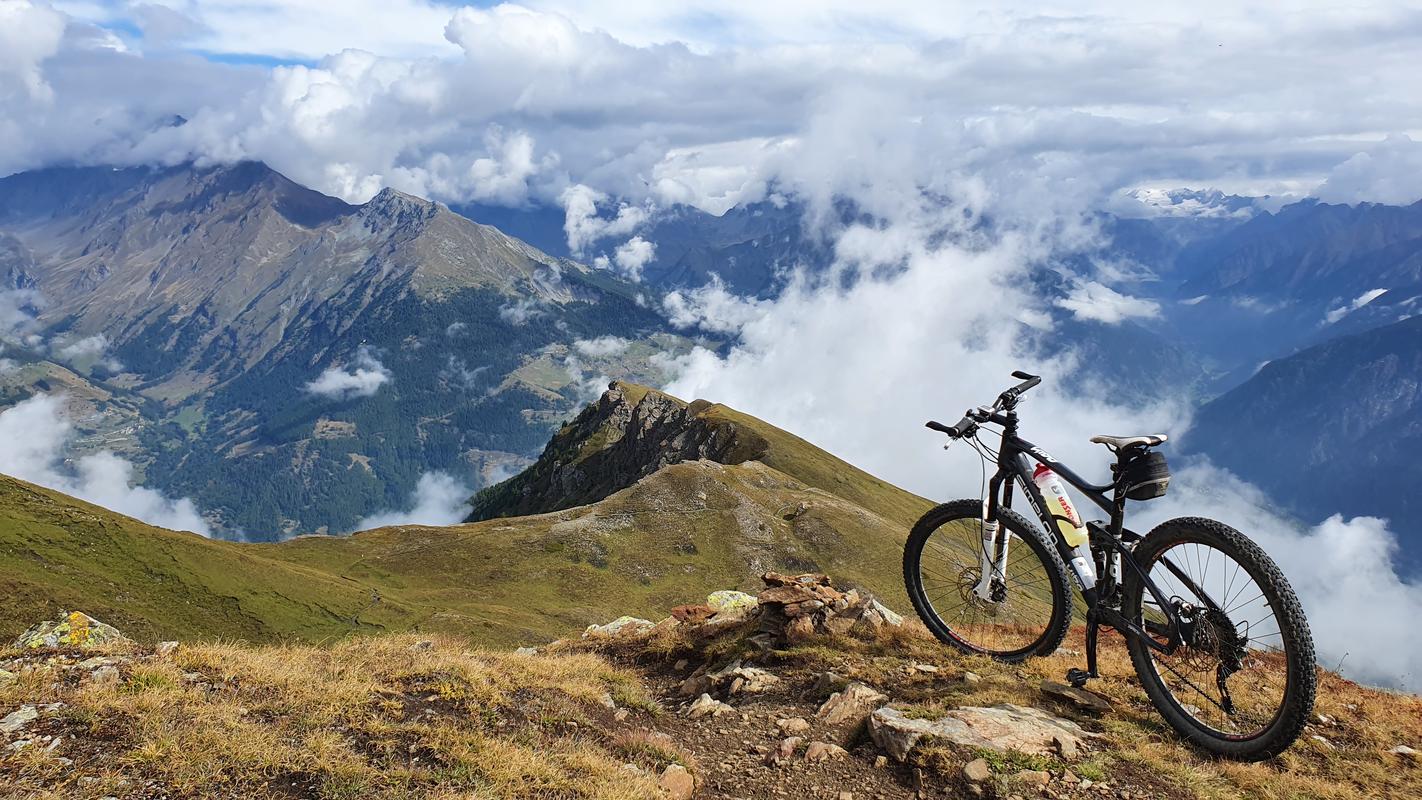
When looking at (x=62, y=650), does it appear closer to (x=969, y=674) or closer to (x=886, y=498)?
(x=969, y=674)

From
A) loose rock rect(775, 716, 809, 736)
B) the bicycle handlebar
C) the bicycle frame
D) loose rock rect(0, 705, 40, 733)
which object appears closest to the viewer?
loose rock rect(0, 705, 40, 733)

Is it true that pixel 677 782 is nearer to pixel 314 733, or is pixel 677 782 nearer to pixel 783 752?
pixel 783 752

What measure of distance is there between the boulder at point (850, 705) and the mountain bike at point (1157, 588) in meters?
2.29

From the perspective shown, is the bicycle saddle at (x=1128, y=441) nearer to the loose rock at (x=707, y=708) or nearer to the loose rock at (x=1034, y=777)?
the loose rock at (x=1034, y=777)

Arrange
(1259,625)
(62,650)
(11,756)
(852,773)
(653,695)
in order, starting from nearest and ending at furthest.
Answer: (11,756), (1259,625), (852,773), (62,650), (653,695)

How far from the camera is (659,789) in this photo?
907 cm

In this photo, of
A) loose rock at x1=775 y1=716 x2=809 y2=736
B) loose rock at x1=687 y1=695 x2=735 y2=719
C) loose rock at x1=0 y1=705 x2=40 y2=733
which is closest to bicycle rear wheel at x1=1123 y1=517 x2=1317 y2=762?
loose rock at x1=775 y1=716 x2=809 y2=736

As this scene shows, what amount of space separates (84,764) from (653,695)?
30.8 feet

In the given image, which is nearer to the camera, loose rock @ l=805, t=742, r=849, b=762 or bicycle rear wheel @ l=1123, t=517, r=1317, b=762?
bicycle rear wheel @ l=1123, t=517, r=1317, b=762

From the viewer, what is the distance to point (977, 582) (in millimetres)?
13742

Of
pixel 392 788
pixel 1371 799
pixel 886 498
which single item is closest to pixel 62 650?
pixel 392 788

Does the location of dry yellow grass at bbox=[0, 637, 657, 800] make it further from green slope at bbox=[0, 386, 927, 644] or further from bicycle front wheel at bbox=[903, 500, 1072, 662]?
green slope at bbox=[0, 386, 927, 644]

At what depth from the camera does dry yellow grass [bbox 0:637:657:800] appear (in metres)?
8.17

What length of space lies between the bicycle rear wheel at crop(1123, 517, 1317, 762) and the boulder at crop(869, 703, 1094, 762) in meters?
1.53
